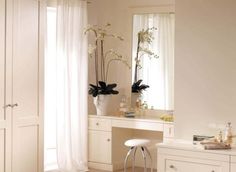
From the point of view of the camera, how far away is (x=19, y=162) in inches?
215

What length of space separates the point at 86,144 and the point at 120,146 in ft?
Answer: 1.55

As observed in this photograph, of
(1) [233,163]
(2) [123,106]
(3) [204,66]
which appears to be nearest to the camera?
(1) [233,163]

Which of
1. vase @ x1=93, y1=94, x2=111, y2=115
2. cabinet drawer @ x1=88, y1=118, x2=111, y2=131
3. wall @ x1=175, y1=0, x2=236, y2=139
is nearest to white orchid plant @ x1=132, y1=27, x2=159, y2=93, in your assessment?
vase @ x1=93, y1=94, x2=111, y2=115

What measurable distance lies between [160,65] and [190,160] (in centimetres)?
235

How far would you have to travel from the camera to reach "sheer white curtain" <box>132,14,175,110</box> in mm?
6527

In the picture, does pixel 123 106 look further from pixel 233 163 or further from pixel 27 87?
pixel 233 163

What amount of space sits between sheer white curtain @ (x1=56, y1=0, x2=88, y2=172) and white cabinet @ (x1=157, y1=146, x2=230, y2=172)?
6.49 feet

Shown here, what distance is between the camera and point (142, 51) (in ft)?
22.2

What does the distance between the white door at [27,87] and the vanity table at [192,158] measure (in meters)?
1.71

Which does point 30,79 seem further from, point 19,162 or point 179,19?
point 179,19

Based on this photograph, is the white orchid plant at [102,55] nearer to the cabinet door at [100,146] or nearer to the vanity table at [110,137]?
the vanity table at [110,137]

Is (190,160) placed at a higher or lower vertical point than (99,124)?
lower

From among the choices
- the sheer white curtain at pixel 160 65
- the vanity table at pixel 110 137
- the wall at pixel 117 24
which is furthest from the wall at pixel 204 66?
the wall at pixel 117 24

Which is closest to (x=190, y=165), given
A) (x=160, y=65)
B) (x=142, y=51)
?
(x=160, y=65)
